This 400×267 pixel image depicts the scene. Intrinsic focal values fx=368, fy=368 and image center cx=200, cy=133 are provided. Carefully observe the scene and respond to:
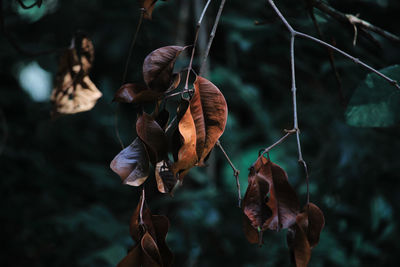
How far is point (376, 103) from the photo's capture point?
560 mm

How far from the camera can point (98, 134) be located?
1.84 m

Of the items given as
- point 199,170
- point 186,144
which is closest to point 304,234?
point 186,144

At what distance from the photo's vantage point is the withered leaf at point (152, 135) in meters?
0.40

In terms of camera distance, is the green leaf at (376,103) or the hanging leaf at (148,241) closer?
the hanging leaf at (148,241)

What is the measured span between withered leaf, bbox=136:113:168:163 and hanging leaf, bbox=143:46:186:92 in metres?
0.04

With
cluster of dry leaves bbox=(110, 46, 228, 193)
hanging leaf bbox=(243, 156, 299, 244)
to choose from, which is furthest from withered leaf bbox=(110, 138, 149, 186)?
hanging leaf bbox=(243, 156, 299, 244)

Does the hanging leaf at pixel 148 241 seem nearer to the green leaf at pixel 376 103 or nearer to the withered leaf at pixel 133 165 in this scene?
the withered leaf at pixel 133 165

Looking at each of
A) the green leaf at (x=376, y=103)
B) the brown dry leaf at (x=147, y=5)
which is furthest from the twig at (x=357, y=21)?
the brown dry leaf at (x=147, y=5)

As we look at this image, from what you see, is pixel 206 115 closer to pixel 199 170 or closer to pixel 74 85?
pixel 74 85

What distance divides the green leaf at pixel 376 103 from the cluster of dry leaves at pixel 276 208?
22 centimetres

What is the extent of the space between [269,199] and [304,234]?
54 mm

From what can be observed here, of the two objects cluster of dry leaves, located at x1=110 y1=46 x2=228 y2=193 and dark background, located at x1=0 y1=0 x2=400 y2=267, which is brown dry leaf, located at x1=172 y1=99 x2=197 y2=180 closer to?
cluster of dry leaves, located at x1=110 y1=46 x2=228 y2=193

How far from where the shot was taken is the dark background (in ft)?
3.44

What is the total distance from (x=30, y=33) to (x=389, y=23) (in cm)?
142
